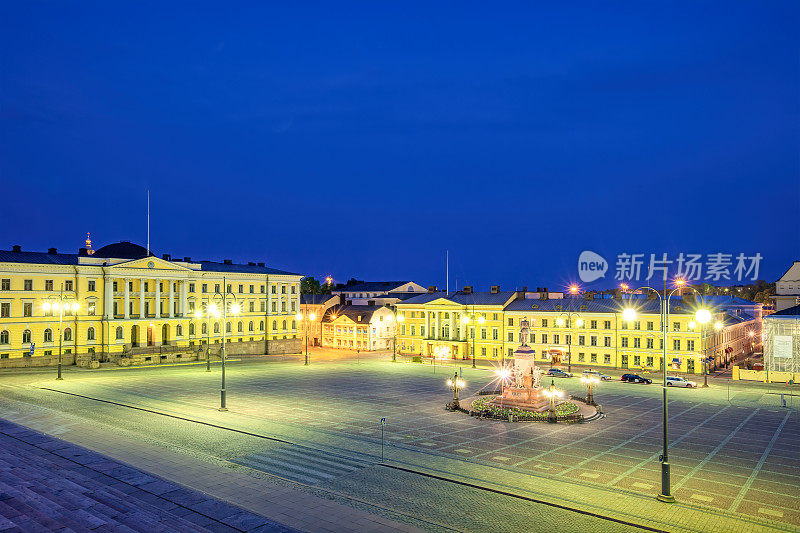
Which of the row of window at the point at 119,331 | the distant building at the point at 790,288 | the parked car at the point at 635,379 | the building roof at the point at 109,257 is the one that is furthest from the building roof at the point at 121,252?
the distant building at the point at 790,288

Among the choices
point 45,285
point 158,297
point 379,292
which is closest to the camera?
point 45,285

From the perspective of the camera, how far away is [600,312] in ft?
257

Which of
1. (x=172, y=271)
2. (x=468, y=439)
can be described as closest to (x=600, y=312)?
(x=468, y=439)

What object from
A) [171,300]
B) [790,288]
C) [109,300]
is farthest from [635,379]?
[109,300]

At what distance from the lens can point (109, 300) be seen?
77375 millimetres

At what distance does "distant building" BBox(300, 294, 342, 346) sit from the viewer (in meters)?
116

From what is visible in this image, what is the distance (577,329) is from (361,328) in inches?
1677

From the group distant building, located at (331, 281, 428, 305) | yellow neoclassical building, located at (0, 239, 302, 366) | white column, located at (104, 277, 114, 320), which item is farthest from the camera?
distant building, located at (331, 281, 428, 305)

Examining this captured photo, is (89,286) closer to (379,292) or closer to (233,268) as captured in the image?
(233,268)

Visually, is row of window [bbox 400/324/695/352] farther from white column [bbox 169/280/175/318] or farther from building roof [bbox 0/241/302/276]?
white column [bbox 169/280/175/318]

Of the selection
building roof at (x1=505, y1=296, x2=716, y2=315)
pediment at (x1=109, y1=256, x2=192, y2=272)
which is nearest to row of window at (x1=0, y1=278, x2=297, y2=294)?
pediment at (x1=109, y1=256, x2=192, y2=272)

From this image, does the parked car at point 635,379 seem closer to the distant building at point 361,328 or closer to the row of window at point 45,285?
the distant building at point 361,328

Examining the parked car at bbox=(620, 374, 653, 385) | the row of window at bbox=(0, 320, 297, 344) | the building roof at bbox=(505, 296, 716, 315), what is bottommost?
the parked car at bbox=(620, 374, 653, 385)

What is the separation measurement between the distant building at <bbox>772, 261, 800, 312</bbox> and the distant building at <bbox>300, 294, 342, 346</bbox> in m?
84.4
